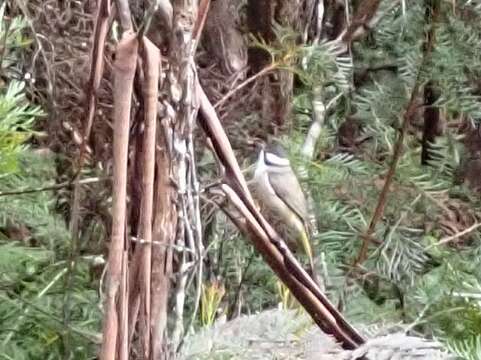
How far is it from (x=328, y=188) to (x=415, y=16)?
24 centimetres

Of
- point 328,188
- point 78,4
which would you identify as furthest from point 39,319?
point 328,188

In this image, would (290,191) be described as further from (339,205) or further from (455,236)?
(455,236)

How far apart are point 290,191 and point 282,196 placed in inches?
0.7

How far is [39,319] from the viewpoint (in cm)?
88

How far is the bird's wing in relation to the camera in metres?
1.16

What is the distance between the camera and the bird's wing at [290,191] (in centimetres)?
116

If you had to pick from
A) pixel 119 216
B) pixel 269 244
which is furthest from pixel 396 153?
A: pixel 119 216

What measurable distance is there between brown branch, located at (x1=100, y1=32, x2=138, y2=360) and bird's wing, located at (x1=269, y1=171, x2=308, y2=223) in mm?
653

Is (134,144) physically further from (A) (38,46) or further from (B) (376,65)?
(B) (376,65)

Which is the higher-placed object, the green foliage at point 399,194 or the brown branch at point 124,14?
the brown branch at point 124,14

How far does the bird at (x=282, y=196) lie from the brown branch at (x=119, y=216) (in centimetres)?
63

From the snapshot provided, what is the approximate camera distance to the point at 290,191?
1.19 metres

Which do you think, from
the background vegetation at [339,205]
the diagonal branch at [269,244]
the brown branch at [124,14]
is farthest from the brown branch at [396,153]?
the brown branch at [124,14]

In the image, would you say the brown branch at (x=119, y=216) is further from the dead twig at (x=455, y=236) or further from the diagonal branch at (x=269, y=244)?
the dead twig at (x=455, y=236)
